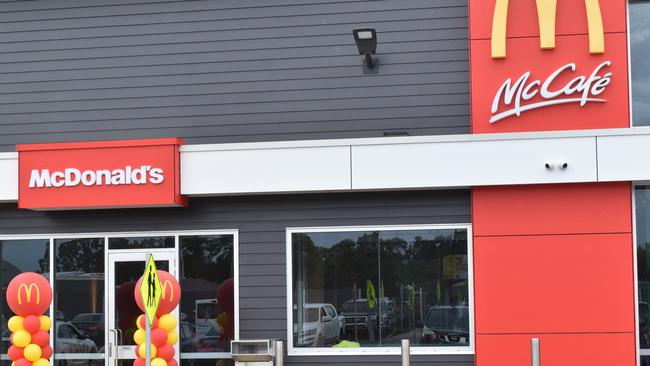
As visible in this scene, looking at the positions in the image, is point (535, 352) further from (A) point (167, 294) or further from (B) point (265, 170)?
(A) point (167, 294)

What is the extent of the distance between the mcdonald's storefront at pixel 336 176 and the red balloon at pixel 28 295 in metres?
0.05

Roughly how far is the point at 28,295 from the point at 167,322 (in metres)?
1.68

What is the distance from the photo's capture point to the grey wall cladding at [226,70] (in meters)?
14.0

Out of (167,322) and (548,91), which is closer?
(167,322)

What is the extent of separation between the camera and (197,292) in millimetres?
14391

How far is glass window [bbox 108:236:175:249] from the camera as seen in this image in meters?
14.5

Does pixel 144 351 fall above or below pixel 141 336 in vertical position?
below

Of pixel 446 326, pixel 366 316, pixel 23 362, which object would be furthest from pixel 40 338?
pixel 446 326

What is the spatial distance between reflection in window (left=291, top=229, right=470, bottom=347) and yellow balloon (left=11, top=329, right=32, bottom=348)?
341 centimetres

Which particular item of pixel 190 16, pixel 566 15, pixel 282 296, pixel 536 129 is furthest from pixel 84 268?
pixel 566 15

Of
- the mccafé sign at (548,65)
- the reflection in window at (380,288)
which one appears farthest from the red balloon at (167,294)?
the mccafé sign at (548,65)

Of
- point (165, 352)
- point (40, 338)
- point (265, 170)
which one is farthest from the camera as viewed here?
point (265, 170)

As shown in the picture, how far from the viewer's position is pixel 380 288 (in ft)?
45.9

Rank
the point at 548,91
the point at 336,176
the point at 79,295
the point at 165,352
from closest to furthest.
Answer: the point at 165,352
the point at 548,91
the point at 336,176
the point at 79,295
